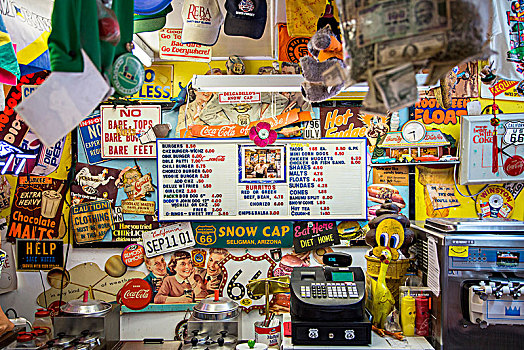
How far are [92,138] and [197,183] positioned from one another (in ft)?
3.59

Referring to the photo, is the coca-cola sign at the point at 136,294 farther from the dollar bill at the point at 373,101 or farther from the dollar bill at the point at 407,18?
the dollar bill at the point at 407,18

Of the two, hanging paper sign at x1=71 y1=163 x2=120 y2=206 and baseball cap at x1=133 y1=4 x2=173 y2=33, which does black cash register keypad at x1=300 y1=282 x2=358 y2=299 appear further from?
hanging paper sign at x1=71 y1=163 x2=120 y2=206

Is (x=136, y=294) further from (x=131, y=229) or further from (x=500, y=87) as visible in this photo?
(x=500, y=87)

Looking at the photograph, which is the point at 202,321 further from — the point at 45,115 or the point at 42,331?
the point at 45,115

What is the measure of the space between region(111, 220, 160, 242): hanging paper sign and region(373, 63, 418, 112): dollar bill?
3.37 meters

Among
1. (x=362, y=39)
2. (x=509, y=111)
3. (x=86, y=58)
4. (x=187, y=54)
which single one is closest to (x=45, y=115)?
(x=86, y=58)

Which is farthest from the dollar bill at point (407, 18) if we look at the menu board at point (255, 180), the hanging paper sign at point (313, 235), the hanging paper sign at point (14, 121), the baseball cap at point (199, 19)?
the hanging paper sign at point (14, 121)

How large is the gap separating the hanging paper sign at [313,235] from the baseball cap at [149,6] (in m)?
2.43

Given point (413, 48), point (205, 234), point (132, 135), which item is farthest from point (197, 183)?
point (413, 48)

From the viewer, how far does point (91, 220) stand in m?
4.22

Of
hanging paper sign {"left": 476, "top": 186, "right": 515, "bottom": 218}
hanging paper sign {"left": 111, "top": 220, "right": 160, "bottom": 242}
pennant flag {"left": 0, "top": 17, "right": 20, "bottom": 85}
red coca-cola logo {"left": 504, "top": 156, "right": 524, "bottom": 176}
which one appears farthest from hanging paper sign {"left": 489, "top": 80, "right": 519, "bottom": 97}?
pennant flag {"left": 0, "top": 17, "right": 20, "bottom": 85}

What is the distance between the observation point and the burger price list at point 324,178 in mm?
4188

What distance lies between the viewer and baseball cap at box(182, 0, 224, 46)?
2.64 metres

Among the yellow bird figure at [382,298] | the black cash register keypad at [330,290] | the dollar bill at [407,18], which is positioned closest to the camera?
the dollar bill at [407,18]
